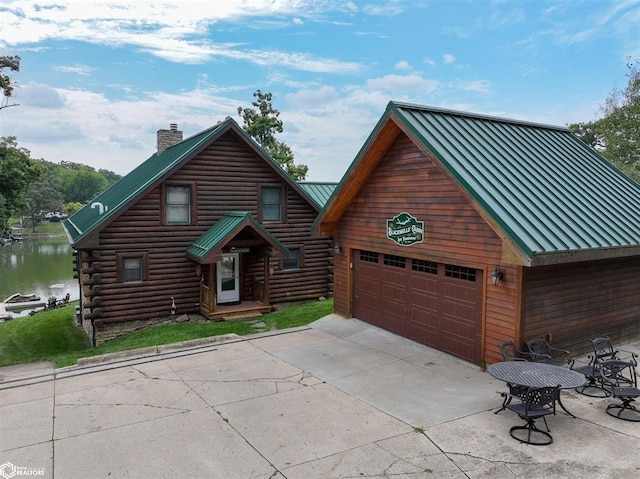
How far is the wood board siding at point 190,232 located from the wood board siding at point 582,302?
10.7 m

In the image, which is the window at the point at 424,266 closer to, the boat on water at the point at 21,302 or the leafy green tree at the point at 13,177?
the leafy green tree at the point at 13,177

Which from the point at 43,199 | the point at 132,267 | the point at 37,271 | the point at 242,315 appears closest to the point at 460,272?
the point at 242,315

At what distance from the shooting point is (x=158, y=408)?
26.7 feet

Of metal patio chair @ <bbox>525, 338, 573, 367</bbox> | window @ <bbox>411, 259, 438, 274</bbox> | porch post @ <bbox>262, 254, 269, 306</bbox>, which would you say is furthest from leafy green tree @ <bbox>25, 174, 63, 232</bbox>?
metal patio chair @ <bbox>525, 338, 573, 367</bbox>

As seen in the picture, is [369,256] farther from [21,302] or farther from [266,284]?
[21,302]

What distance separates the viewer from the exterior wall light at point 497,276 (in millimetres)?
9266

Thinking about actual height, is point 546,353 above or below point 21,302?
above

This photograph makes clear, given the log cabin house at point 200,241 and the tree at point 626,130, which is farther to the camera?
the tree at point 626,130

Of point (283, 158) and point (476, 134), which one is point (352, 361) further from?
point (283, 158)

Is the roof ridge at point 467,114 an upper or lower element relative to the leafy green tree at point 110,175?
lower

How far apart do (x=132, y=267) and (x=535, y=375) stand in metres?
12.7

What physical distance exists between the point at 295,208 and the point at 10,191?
19.9 meters

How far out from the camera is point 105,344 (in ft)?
48.5

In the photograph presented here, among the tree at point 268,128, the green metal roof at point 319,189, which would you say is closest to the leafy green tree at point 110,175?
the tree at point 268,128
